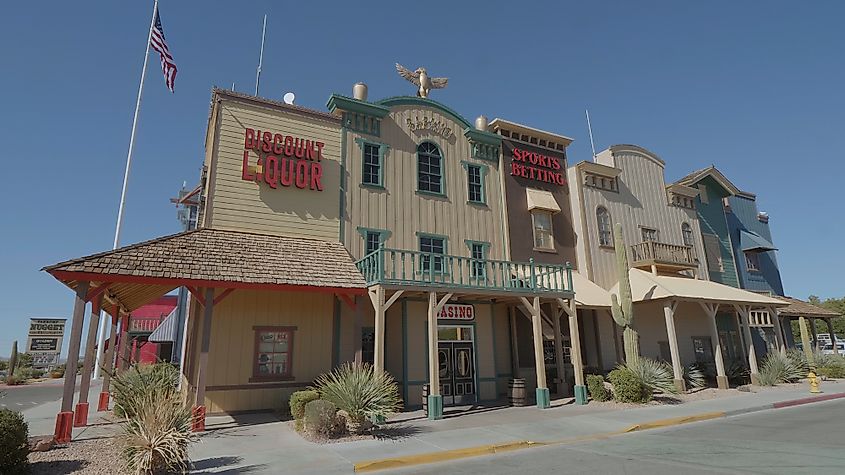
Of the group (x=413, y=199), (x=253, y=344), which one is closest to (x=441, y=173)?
(x=413, y=199)

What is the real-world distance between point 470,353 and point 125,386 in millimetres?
10822

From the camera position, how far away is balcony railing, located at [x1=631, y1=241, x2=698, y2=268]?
2210 cm

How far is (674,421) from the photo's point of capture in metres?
12.2

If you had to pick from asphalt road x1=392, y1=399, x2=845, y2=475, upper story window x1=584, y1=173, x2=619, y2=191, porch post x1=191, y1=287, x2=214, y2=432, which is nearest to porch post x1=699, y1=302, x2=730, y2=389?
upper story window x1=584, y1=173, x2=619, y2=191

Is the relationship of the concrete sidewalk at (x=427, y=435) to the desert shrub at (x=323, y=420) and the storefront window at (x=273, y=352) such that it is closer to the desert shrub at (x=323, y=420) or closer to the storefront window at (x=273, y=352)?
the desert shrub at (x=323, y=420)

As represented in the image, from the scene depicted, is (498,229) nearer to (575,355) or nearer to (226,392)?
(575,355)

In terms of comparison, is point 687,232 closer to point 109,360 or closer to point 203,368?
point 203,368

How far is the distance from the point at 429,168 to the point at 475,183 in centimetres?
224

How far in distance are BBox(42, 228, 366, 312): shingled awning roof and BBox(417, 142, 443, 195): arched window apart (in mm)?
4713

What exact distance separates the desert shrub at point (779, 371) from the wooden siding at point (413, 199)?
42.8ft

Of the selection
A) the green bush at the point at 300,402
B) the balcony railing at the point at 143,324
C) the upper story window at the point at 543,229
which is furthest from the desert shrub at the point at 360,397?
the balcony railing at the point at 143,324

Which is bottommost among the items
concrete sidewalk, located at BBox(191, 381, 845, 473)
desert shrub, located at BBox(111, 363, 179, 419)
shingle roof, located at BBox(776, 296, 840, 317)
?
concrete sidewalk, located at BBox(191, 381, 845, 473)

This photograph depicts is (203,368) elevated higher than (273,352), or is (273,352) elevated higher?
(273,352)

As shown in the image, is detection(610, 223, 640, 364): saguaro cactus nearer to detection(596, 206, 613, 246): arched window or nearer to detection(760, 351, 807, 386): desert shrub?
detection(596, 206, 613, 246): arched window
